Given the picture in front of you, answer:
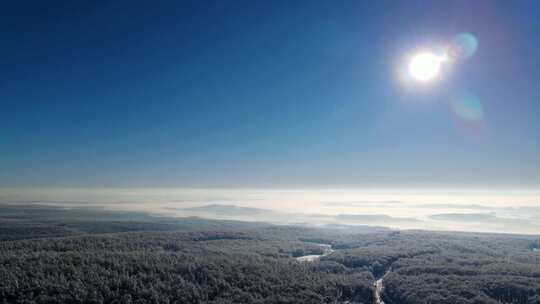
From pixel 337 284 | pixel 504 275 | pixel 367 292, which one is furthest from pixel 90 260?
pixel 504 275

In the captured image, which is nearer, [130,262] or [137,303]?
[137,303]

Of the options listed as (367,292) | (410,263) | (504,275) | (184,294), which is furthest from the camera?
(410,263)

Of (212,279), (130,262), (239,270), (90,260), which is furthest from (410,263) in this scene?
(90,260)

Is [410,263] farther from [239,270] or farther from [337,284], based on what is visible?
[239,270]

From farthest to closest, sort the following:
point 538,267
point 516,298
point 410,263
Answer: point 410,263
point 538,267
point 516,298

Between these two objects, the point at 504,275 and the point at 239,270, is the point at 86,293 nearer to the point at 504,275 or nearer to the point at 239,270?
the point at 239,270

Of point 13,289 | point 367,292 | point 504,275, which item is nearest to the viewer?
point 13,289

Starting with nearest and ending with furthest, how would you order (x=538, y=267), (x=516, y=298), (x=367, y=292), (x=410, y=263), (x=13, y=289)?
(x=13, y=289) < (x=516, y=298) < (x=367, y=292) < (x=538, y=267) < (x=410, y=263)

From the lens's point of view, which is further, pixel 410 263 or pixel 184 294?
pixel 410 263

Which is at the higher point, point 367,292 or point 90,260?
point 90,260
